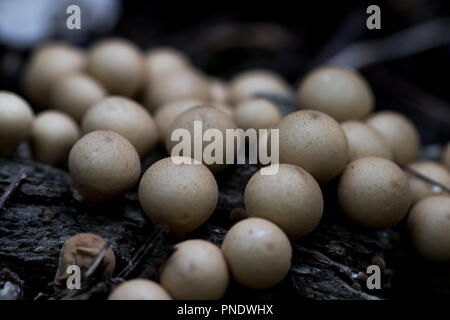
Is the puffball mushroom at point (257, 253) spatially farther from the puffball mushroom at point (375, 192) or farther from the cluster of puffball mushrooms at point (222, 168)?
the puffball mushroom at point (375, 192)

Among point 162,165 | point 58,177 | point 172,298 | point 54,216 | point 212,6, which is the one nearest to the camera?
point 172,298

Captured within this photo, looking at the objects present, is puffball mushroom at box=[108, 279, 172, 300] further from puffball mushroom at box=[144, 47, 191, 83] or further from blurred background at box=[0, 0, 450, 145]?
blurred background at box=[0, 0, 450, 145]

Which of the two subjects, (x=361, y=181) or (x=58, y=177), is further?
(x=58, y=177)

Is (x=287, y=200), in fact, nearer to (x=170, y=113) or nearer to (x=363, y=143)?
(x=363, y=143)

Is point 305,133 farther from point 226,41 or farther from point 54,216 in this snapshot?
point 226,41

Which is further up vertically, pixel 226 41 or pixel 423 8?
pixel 423 8

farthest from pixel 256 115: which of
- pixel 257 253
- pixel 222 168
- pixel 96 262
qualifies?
pixel 96 262
